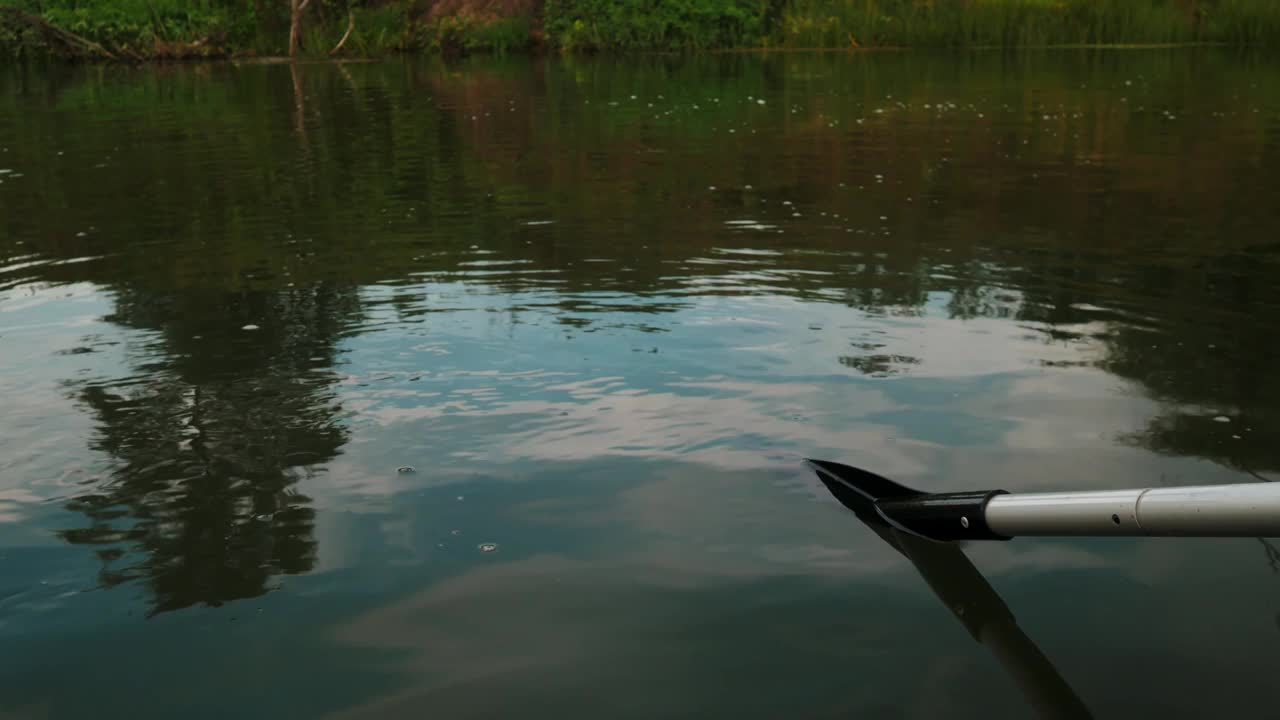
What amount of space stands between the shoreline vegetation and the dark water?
22.6 m

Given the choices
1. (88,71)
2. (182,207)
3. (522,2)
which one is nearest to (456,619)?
(182,207)

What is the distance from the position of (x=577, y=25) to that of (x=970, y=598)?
117ft

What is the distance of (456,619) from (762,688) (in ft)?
2.98

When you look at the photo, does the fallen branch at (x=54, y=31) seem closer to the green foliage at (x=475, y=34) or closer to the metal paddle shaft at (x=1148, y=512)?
the green foliage at (x=475, y=34)

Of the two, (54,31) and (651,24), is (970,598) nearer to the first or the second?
(651,24)

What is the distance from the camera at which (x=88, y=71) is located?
33.3 m

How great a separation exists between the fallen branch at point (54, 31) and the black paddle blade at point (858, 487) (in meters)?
35.8

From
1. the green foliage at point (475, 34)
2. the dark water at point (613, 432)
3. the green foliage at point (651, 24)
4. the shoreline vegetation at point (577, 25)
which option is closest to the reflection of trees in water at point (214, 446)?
the dark water at point (613, 432)

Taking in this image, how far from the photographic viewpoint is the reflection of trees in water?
3.93m

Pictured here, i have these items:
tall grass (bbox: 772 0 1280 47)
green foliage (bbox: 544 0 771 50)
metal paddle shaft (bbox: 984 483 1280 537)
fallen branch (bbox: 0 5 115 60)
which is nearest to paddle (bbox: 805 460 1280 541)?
metal paddle shaft (bbox: 984 483 1280 537)

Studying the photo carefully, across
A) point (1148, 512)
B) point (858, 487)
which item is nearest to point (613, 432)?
point (858, 487)

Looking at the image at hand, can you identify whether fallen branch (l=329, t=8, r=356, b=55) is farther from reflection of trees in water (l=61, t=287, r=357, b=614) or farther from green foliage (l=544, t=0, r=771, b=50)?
reflection of trees in water (l=61, t=287, r=357, b=614)

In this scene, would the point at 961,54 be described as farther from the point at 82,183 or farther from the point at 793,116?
the point at 82,183

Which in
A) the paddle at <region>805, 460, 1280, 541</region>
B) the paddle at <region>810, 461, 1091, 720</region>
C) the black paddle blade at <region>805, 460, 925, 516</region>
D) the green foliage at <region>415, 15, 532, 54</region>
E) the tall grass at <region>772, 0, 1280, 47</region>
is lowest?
the paddle at <region>810, 461, 1091, 720</region>
